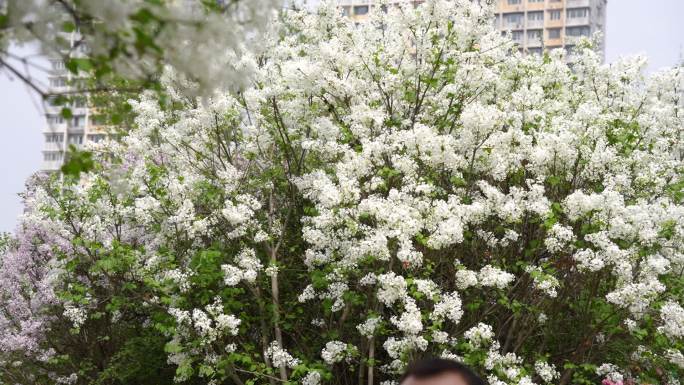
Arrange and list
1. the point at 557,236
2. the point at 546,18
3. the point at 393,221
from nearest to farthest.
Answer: the point at 393,221 < the point at 557,236 < the point at 546,18

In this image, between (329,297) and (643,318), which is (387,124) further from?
(643,318)

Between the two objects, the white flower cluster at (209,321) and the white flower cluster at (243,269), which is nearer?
the white flower cluster at (209,321)

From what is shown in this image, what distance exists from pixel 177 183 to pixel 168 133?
119 cm

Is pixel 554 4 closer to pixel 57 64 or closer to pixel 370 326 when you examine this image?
pixel 370 326

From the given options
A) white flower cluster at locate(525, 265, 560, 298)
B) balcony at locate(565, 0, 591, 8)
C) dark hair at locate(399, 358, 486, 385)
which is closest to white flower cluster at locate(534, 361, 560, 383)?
white flower cluster at locate(525, 265, 560, 298)

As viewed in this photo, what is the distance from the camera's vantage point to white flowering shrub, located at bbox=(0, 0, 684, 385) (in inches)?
300

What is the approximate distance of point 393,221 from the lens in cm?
720

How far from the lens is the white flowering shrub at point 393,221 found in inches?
300

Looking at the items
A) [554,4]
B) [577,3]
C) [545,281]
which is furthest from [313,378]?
[554,4]

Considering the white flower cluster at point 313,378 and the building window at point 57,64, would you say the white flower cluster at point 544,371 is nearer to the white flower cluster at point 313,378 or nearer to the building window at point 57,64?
the white flower cluster at point 313,378

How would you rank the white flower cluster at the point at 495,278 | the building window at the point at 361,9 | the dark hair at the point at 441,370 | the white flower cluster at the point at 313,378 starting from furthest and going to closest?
1. the building window at the point at 361,9
2. the white flower cluster at the point at 313,378
3. the white flower cluster at the point at 495,278
4. the dark hair at the point at 441,370

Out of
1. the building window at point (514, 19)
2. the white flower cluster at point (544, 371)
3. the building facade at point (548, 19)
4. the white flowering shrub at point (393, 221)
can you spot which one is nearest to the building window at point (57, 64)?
the white flowering shrub at point (393, 221)

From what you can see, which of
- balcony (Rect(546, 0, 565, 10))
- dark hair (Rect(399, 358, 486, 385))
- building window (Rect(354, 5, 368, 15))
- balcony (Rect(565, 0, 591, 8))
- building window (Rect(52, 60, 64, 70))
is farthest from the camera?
building window (Rect(354, 5, 368, 15))

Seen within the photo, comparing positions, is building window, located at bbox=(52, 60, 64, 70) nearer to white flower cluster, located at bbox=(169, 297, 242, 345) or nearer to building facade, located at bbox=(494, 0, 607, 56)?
white flower cluster, located at bbox=(169, 297, 242, 345)
